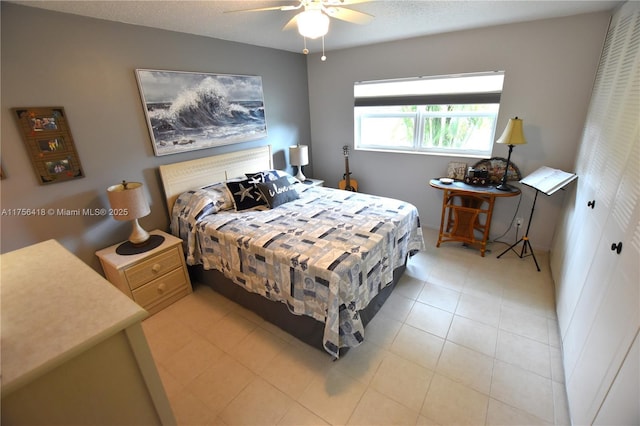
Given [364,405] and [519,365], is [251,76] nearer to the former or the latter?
[364,405]

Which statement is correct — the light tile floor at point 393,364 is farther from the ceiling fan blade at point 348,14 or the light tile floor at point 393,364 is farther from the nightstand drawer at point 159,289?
the ceiling fan blade at point 348,14

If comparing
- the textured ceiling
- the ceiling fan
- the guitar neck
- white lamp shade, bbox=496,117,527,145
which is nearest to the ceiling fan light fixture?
the ceiling fan

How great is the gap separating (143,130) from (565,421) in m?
3.57

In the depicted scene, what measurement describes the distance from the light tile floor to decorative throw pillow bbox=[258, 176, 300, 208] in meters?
1.04

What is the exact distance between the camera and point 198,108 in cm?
287

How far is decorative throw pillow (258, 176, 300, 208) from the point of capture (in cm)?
284

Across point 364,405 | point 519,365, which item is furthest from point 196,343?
point 519,365

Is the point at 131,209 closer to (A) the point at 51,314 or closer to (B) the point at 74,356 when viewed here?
(A) the point at 51,314

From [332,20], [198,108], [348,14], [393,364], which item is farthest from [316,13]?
[393,364]

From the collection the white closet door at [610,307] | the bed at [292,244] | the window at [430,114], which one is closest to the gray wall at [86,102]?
the bed at [292,244]

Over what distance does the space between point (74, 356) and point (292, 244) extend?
1.39m

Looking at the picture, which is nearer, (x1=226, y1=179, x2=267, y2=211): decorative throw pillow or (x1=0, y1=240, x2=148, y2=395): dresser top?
(x1=0, y1=240, x2=148, y2=395): dresser top

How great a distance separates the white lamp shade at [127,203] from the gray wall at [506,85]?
276cm

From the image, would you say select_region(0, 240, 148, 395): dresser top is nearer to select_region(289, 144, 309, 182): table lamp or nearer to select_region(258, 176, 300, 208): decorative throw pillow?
select_region(258, 176, 300, 208): decorative throw pillow
